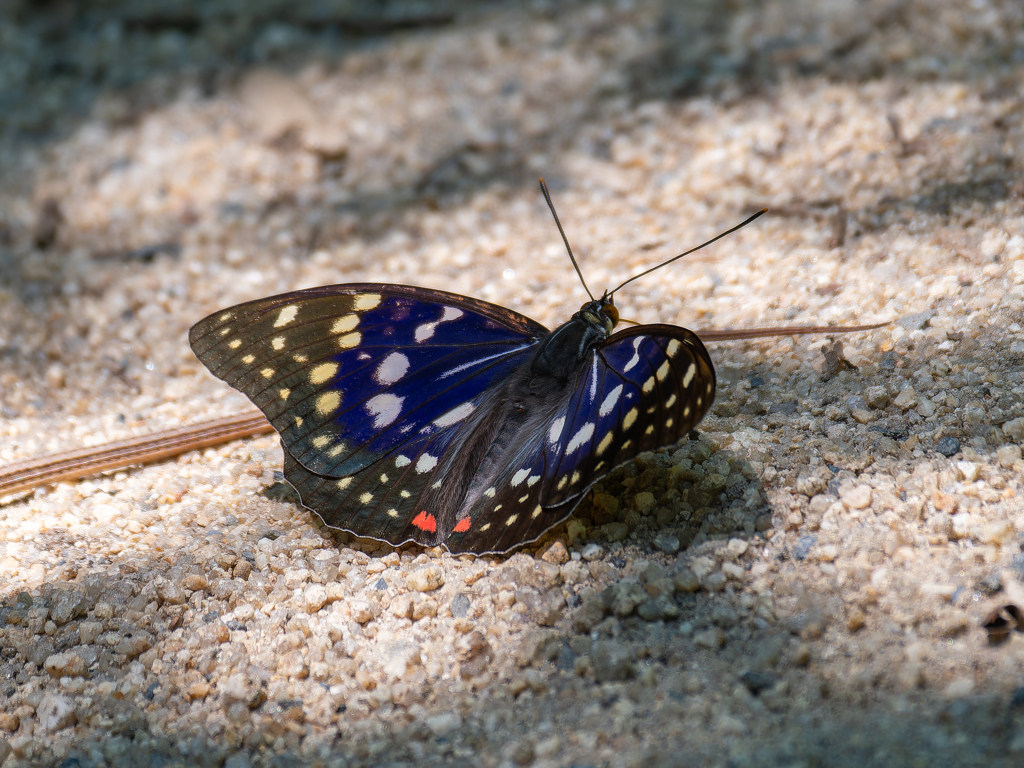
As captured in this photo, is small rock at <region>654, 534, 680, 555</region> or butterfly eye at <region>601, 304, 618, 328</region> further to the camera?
butterfly eye at <region>601, 304, 618, 328</region>

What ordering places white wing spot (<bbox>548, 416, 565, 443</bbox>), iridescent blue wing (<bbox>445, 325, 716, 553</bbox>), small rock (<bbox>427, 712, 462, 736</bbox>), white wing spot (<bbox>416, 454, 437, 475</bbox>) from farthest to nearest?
white wing spot (<bbox>416, 454, 437, 475</bbox>)
white wing spot (<bbox>548, 416, 565, 443</bbox>)
iridescent blue wing (<bbox>445, 325, 716, 553</bbox>)
small rock (<bbox>427, 712, 462, 736</bbox>)

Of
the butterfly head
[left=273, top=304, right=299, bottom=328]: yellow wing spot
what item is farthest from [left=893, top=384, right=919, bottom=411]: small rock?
[left=273, top=304, right=299, bottom=328]: yellow wing spot

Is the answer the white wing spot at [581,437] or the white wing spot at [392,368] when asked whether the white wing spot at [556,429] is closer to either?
the white wing spot at [581,437]

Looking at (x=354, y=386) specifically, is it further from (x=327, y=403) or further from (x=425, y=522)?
(x=425, y=522)

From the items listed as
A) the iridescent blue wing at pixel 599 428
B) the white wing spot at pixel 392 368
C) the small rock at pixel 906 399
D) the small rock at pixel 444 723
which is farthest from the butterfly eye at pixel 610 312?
the small rock at pixel 444 723

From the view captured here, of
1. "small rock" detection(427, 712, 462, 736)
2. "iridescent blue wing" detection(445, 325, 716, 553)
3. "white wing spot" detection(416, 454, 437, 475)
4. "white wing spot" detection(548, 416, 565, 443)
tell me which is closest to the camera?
"small rock" detection(427, 712, 462, 736)

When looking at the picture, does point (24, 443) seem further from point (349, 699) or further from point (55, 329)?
point (349, 699)

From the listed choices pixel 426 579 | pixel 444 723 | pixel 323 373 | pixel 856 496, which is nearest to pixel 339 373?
pixel 323 373

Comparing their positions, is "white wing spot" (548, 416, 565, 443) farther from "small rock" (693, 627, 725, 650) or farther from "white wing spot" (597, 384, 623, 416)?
"small rock" (693, 627, 725, 650)

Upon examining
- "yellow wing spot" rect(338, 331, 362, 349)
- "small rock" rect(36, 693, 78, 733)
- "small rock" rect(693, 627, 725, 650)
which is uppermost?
"yellow wing spot" rect(338, 331, 362, 349)
